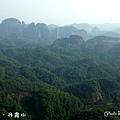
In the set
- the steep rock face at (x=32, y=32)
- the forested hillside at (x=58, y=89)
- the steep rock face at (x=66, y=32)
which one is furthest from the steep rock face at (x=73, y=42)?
the steep rock face at (x=66, y=32)

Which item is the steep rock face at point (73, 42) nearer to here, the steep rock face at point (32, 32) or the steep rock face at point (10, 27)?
the steep rock face at point (32, 32)

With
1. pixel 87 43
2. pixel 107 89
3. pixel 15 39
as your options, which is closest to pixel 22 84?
pixel 107 89

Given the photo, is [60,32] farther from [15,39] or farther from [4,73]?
[4,73]

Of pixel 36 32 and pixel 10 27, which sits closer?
pixel 36 32

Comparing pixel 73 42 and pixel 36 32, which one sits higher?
pixel 36 32

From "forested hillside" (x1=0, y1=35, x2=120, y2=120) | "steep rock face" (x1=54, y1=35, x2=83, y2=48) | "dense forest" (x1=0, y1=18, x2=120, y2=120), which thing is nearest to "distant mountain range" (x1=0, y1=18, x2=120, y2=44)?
"steep rock face" (x1=54, y1=35, x2=83, y2=48)

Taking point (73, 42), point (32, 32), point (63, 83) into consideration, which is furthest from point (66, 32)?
point (63, 83)

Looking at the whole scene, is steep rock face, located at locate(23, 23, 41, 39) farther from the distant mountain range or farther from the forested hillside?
the forested hillside

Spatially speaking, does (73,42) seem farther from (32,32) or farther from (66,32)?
(66,32)
